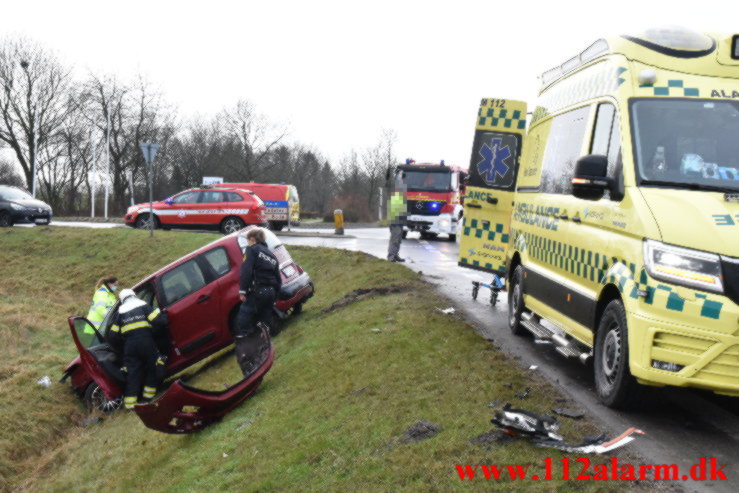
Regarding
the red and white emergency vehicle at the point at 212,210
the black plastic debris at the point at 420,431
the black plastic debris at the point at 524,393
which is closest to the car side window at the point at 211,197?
the red and white emergency vehicle at the point at 212,210

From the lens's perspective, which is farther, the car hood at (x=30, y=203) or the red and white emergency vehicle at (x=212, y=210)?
the car hood at (x=30, y=203)

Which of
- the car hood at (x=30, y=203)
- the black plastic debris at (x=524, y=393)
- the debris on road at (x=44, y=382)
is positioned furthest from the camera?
the car hood at (x=30, y=203)

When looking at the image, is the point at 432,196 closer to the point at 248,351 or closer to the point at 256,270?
the point at 256,270

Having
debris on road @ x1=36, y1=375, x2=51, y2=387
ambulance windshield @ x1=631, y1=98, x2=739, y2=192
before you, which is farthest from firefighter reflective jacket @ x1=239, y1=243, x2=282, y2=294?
ambulance windshield @ x1=631, y1=98, x2=739, y2=192

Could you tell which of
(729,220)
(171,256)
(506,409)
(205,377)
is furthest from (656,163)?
(171,256)

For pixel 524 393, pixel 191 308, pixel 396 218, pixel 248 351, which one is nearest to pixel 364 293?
pixel 191 308

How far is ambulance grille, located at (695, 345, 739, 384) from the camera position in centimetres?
450

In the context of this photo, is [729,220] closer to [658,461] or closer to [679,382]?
[679,382]

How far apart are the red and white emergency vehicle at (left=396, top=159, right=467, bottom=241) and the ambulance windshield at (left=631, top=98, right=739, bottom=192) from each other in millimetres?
19070

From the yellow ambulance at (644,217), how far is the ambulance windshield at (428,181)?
55.1 feet

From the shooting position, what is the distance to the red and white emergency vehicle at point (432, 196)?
2475cm

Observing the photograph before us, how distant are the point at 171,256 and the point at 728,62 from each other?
17533 mm

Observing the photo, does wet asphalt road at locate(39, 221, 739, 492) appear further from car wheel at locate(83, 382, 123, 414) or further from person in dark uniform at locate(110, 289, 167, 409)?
car wheel at locate(83, 382, 123, 414)

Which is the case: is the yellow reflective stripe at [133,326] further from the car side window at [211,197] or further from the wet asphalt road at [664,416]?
the car side window at [211,197]
